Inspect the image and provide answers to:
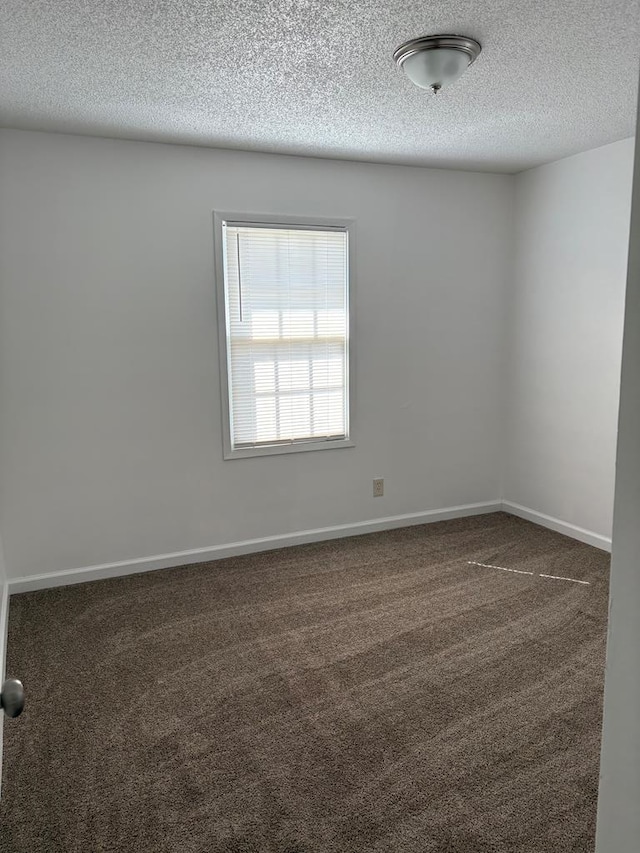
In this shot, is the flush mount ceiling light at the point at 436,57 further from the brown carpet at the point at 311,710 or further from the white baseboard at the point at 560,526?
the white baseboard at the point at 560,526

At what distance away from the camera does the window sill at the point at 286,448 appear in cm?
385

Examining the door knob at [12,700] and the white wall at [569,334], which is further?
the white wall at [569,334]

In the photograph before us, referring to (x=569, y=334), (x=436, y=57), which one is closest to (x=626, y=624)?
(x=436, y=57)

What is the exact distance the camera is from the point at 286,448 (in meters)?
3.97

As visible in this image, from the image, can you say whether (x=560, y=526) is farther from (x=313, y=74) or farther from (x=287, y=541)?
(x=313, y=74)

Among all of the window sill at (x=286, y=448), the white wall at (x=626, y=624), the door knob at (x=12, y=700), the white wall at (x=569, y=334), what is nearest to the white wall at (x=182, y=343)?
the window sill at (x=286, y=448)

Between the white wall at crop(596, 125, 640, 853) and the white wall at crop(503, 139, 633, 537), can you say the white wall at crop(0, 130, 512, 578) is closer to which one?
the white wall at crop(503, 139, 633, 537)

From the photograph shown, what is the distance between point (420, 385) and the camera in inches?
171

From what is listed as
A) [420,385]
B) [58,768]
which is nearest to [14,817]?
[58,768]

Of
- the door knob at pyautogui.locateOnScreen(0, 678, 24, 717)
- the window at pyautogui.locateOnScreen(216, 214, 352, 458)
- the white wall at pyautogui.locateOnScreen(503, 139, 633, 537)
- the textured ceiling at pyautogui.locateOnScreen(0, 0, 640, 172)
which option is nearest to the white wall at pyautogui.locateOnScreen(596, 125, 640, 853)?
the door knob at pyautogui.locateOnScreen(0, 678, 24, 717)

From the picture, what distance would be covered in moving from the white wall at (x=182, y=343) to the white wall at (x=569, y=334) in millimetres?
232

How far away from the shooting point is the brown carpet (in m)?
1.82

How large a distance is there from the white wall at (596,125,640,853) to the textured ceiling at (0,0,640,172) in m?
1.67

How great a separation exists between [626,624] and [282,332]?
3.23 m
